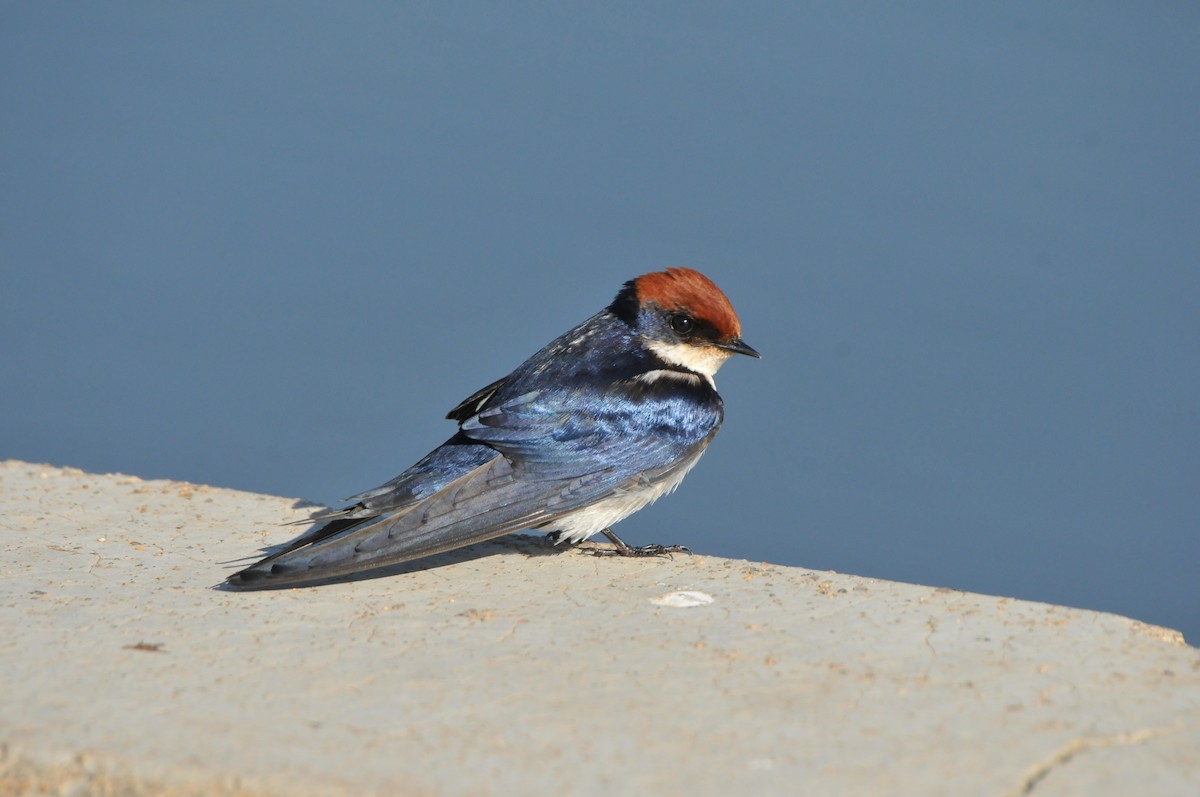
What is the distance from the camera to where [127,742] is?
2.43 m

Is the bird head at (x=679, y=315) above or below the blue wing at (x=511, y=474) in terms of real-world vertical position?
above

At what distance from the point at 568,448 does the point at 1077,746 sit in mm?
1635

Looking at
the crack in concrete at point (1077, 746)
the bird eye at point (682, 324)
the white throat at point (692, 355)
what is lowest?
the crack in concrete at point (1077, 746)

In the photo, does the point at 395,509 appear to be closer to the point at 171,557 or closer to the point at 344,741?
the point at 171,557

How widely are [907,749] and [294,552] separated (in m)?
1.52

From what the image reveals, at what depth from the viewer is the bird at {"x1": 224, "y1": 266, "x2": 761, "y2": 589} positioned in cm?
338

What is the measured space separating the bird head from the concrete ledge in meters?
0.75

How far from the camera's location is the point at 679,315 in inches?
163

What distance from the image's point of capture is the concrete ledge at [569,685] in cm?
235

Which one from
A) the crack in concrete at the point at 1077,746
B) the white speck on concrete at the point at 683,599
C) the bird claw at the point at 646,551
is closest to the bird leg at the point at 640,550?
the bird claw at the point at 646,551

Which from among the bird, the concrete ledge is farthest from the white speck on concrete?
the bird

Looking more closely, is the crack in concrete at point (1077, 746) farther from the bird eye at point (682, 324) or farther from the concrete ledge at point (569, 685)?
the bird eye at point (682, 324)

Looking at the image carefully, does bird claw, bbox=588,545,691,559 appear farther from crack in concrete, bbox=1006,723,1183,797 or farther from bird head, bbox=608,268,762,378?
crack in concrete, bbox=1006,723,1183,797

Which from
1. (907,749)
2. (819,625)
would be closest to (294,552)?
(819,625)
